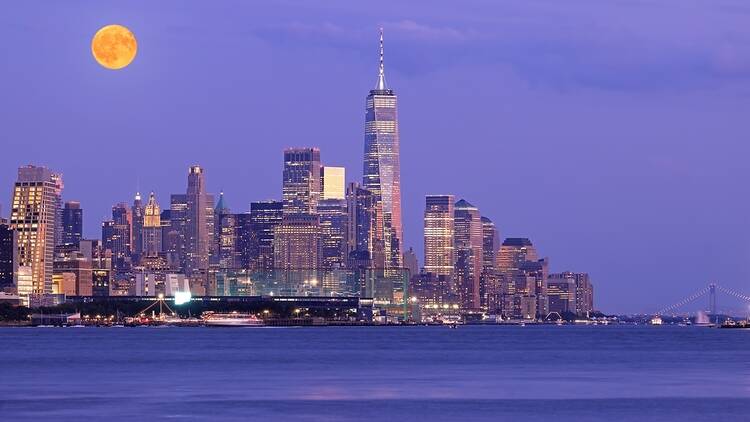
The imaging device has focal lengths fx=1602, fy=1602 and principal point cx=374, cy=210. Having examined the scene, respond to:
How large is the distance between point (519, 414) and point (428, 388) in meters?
16.2

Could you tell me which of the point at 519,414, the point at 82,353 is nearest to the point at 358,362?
the point at 82,353

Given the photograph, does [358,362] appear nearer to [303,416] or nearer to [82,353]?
[82,353]

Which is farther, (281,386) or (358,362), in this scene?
(358,362)

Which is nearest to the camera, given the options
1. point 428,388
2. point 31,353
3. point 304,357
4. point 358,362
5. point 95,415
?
point 95,415

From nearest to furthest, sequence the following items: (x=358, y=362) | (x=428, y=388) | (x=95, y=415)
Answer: (x=95, y=415)
(x=428, y=388)
(x=358, y=362)

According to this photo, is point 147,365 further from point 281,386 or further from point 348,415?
point 348,415

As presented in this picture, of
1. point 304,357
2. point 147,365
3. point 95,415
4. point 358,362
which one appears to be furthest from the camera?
point 304,357

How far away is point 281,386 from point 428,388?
7.87 m

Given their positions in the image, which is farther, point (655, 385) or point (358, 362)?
point (358, 362)

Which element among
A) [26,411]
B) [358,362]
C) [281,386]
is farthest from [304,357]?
[26,411]

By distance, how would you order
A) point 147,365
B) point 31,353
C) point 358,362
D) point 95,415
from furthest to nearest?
1. point 31,353
2. point 358,362
3. point 147,365
4. point 95,415

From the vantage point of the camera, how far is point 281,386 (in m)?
83.3

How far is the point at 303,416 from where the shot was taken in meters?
63.5

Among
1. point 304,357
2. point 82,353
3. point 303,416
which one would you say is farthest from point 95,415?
point 82,353
